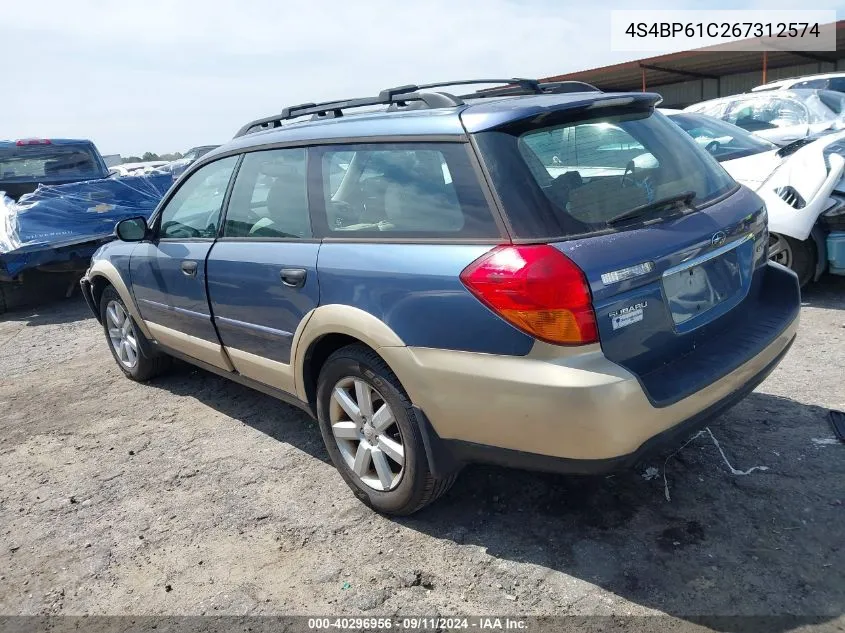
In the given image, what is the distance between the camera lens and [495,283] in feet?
7.63

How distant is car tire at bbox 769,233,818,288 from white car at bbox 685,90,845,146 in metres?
4.45

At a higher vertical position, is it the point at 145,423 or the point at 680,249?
the point at 680,249

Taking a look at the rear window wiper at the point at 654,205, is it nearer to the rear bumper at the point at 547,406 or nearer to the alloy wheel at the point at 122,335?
the rear bumper at the point at 547,406

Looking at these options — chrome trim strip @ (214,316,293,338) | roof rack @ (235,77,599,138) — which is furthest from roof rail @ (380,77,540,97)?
chrome trim strip @ (214,316,293,338)

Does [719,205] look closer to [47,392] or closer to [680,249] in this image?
[680,249]

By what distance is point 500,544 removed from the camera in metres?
2.76

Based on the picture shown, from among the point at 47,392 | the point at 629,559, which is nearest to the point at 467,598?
the point at 629,559

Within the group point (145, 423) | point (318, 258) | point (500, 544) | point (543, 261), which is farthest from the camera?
point (145, 423)

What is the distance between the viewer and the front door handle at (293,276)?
3029mm

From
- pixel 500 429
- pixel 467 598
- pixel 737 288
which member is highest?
pixel 737 288

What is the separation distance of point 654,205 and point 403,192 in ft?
3.27

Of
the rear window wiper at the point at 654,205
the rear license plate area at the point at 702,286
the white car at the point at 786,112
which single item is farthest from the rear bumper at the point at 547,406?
the white car at the point at 786,112

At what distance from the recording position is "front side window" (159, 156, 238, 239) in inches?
150

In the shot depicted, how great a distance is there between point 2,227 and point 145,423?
4.95 meters
